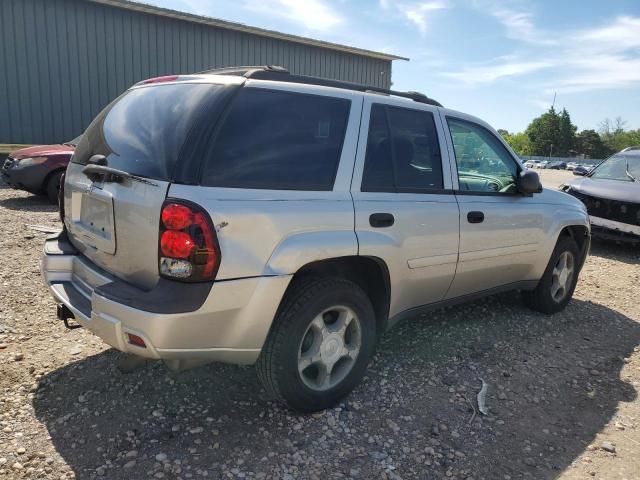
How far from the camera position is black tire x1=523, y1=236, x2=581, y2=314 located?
459 cm

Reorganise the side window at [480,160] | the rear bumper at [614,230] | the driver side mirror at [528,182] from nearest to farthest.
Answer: the side window at [480,160] → the driver side mirror at [528,182] → the rear bumper at [614,230]

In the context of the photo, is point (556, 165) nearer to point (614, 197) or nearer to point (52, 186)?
point (614, 197)

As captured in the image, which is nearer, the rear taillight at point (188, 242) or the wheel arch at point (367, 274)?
the rear taillight at point (188, 242)

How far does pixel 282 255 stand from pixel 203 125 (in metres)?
0.73

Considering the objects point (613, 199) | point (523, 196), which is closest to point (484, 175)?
point (523, 196)

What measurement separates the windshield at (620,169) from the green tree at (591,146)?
102 metres

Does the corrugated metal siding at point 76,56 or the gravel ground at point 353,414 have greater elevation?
the corrugated metal siding at point 76,56

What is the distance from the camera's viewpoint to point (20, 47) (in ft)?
43.0

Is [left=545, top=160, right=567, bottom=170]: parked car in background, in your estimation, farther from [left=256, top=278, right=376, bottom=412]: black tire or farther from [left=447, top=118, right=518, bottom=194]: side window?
[left=256, top=278, right=376, bottom=412]: black tire

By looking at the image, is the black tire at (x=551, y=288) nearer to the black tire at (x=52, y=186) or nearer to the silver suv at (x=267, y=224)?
the silver suv at (x=267, y=224)

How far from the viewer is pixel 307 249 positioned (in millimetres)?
2537

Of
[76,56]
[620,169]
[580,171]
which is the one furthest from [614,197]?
[580,171]

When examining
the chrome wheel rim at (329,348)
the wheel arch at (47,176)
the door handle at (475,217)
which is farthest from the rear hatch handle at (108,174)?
the wheel arch at (47,176)

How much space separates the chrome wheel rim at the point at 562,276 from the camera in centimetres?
472
